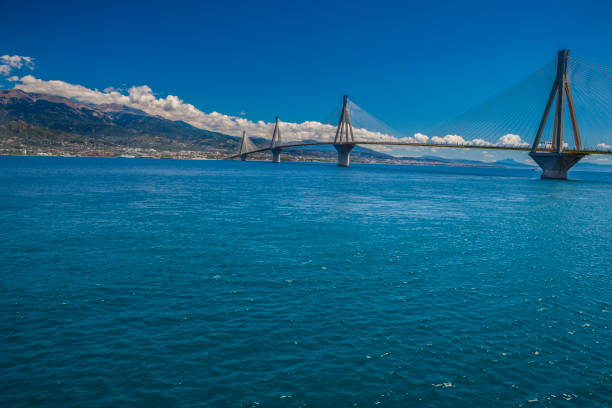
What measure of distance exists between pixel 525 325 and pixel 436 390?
6.04 metres

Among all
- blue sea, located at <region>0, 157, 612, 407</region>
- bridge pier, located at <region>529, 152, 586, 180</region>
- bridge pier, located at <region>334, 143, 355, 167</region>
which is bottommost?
blue sea, located at <region>0, 157, 612, 407</region>

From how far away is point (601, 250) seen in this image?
24562 mm

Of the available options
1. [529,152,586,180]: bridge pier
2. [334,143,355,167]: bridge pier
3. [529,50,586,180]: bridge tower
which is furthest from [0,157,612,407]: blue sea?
[334,143,355,167]: bridge pier

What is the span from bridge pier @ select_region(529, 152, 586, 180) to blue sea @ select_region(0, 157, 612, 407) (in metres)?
75.8

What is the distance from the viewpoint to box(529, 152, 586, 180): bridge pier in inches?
3568

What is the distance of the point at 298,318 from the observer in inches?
511

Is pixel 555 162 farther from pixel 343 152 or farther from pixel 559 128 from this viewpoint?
pixel 343 152

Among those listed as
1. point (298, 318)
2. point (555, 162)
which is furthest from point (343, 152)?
point (298, 318)

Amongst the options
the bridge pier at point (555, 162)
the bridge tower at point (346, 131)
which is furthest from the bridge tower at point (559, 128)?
the bridge tower at point (346, 131)

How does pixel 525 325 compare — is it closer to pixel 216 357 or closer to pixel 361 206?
pixel 216 357

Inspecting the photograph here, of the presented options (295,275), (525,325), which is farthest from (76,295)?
(525,325)

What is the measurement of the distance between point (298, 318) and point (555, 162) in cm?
10680

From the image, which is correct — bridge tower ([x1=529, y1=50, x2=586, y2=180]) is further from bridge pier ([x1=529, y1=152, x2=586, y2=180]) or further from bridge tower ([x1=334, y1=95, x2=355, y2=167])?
bridge tower ([x1=334, y1=95, x2=355, y2=167])

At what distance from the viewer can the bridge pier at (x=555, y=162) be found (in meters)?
90.6
